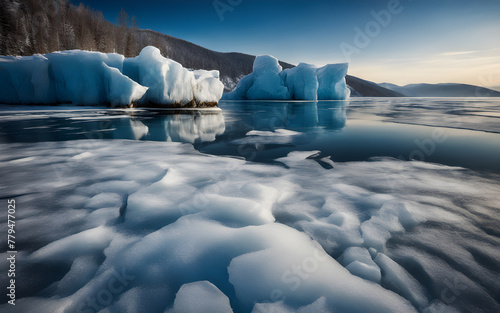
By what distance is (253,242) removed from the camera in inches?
53.6

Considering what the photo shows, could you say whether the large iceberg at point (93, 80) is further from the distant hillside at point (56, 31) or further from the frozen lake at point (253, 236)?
the distant hillside at point (56, 31)

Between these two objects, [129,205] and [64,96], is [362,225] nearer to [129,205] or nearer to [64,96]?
[129,205]

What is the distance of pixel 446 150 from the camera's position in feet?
12.6

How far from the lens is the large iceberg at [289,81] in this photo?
27.7 metres

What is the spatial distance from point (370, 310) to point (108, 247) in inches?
53.7

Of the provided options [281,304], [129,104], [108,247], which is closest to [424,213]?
[281,304]

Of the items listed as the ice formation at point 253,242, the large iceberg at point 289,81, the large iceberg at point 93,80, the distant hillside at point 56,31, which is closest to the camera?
the ice formation at point 253,242

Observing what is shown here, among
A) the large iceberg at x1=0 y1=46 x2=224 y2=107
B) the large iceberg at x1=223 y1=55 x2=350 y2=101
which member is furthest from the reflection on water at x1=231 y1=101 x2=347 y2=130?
the large iceberg at x1=223 y1=55 x2=350 y2=101

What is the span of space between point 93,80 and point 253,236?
1242cm

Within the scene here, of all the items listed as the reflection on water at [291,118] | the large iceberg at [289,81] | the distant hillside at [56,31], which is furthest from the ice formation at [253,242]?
the distant hillside at [56,31]

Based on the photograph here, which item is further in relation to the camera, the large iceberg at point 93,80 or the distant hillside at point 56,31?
the distant hillside at point 56,31

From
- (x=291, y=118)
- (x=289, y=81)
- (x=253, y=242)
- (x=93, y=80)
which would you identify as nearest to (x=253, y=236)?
Result: (x=253, y=242)

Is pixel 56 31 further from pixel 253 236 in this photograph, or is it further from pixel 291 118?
pixel 253 236

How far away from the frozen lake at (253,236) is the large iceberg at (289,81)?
26624 millimetres
